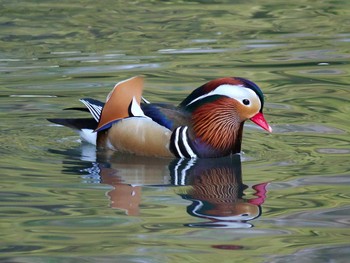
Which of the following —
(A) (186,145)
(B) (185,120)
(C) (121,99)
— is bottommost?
(A) (186,145)

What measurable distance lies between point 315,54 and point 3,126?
3.51 metres

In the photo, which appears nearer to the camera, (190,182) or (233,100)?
(190,182)

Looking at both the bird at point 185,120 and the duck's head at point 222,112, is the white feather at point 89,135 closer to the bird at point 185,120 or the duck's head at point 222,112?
the bird at point 185,120

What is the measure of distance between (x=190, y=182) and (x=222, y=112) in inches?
36.9

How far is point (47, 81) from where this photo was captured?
10016mm

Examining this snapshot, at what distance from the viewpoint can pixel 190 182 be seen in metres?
7.29

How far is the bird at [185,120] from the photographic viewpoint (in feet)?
25.9

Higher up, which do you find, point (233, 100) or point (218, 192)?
point (233, 100)

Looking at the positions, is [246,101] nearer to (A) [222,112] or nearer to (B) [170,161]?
(A) [222,112]

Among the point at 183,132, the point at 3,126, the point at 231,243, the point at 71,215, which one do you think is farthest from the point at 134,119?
the point at 231,243

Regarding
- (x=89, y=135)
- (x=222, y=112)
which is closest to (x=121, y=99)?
(x=89, y=135)

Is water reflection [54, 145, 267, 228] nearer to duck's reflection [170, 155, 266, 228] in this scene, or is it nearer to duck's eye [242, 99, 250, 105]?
duck's reflection [170, 155, 266, 228]

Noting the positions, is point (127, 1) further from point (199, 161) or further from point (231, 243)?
point (231, 243)

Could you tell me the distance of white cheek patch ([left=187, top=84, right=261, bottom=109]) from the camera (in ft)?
25.8
